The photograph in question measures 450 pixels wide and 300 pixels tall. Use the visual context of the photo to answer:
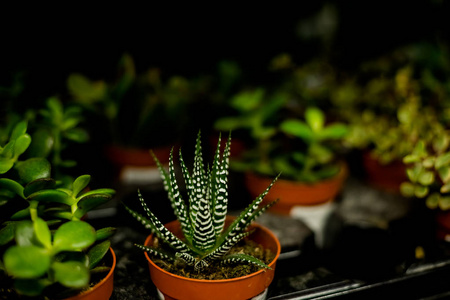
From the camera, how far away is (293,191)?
122 cm

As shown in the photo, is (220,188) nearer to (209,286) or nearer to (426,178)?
(209,286)

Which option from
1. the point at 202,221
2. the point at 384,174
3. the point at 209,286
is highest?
the point at 202,221

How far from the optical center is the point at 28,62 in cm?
153

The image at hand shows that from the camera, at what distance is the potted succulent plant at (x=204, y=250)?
745 mm

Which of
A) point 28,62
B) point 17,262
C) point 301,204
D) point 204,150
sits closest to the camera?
point 17,262

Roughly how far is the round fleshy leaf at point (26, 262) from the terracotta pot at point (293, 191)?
0.78 m

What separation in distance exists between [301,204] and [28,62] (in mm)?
Result: 1228

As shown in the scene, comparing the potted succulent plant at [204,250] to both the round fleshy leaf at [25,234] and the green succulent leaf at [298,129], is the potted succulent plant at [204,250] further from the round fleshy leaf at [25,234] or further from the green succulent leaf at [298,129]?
the green succulent leaf at [298,129]

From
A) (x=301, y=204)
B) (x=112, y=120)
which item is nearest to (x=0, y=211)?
(x=112, y=120)

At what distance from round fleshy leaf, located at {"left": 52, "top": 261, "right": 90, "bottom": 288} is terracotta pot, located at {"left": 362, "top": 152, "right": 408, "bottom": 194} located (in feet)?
3.94

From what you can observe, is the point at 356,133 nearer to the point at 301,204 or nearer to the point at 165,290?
the point at 301,204

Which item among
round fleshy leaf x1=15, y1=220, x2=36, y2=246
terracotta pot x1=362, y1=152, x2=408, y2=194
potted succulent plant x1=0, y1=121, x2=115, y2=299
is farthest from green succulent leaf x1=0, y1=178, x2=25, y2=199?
terracotta pot x1=362, y1=152, x2=408, y2=194

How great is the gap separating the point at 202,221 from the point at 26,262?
322 millimetres

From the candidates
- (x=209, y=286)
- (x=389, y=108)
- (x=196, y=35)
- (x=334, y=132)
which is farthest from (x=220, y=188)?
(x=196, y=35)
